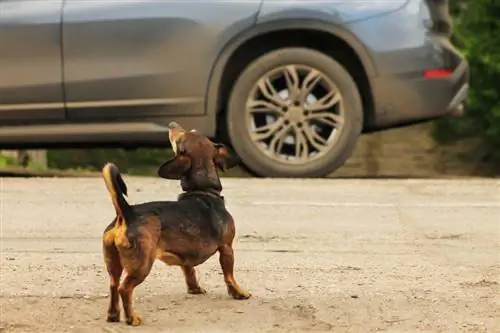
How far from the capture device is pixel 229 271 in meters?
3.51

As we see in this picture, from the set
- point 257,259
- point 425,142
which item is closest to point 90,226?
point 257,259

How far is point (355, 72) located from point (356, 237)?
8.93ft

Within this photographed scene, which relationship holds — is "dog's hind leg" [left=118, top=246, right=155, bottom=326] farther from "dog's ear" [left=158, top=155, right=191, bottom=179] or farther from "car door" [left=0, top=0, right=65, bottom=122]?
"car door" [left=0, top=0, right=65, bottom=122]

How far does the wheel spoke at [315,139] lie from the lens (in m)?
7.52

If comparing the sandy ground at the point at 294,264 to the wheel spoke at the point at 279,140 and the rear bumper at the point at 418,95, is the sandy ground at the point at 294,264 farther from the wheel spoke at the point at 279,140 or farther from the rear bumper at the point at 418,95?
the rear bumper at the point at 418,95

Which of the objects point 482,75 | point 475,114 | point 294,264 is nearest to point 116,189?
point 294,264

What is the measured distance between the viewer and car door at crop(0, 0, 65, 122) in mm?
7402

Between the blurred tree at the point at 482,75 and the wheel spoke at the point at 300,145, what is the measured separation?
867 centimetres

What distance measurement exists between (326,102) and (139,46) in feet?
3.96

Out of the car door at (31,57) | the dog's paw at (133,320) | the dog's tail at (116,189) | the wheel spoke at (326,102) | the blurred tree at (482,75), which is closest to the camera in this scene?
the dog's tail at (116,189)

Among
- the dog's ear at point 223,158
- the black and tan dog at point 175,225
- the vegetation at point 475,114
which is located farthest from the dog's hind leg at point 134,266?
the vegetation at point 475,114

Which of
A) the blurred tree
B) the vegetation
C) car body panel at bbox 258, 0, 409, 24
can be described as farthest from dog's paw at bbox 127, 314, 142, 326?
the blurred tree

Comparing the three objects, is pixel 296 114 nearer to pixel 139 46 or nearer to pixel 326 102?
pixel 326 102

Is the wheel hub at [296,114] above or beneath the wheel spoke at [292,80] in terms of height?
beneath
